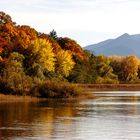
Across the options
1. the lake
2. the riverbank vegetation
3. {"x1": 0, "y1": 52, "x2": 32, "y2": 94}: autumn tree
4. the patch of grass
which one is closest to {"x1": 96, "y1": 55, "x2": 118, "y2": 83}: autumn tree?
the riverbank vegetation

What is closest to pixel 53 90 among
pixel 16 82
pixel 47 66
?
pixel 16 82

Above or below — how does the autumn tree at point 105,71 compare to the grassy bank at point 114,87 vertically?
above

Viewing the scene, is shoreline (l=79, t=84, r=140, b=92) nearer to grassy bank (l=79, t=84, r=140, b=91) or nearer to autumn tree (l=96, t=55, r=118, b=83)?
grassy bank (l=79, t=84, r=140, b=91)

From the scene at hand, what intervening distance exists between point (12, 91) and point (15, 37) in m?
33.1

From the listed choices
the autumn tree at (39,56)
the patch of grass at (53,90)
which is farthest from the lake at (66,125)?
the autumn tree at (39,56)

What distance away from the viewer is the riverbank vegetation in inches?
3132

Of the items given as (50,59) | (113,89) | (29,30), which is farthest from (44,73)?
(113,89)

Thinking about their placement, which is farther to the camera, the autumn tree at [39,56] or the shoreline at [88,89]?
the autumn tree at [39,56]

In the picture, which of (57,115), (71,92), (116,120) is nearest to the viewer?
(116,120)

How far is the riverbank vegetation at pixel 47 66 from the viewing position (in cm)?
7956

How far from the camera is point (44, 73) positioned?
346 feet

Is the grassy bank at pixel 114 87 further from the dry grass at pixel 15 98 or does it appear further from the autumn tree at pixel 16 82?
the dry grass at pixel 15 98

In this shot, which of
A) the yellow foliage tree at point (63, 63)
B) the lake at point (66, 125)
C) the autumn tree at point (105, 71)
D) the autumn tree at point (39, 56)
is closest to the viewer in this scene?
the lake at point (66, 125)

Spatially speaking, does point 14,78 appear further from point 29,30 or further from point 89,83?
point 89,83
